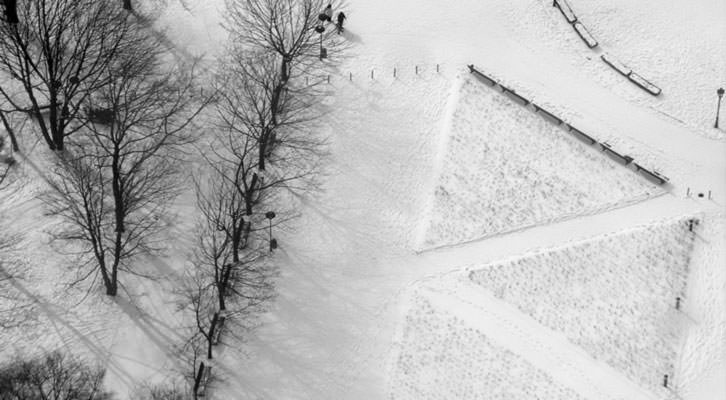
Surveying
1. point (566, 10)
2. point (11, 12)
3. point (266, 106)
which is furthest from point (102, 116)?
point (566, 10)

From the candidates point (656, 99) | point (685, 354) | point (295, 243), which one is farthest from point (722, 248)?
point (295, 243)

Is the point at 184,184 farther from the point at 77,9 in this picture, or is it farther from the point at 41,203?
the point at 77,9

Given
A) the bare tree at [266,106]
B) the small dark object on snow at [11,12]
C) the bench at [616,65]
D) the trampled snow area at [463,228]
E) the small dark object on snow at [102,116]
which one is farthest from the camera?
the bench at [616,65]

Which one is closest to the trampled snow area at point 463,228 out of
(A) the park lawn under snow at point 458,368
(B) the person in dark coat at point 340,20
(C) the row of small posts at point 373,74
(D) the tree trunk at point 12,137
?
(A) the park lawn under snow at point 458,368

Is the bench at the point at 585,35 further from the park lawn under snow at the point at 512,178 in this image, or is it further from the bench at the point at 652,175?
the bench at the point at 652,175

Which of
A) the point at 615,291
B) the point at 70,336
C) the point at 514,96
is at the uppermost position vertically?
the point at 514,96

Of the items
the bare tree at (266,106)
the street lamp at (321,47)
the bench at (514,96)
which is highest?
the street lamp at (321,47)

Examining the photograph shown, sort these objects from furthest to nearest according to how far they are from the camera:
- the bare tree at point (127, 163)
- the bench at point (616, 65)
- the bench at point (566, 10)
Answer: the bench at point (566, 10) → the bench at point (616, 65) → the bare tree at point (127, 163)

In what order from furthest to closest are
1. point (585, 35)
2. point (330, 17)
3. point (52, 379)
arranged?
point (585, 35) → point (330, 17) → point (52, 379)

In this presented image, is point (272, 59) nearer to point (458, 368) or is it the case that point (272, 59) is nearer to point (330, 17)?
point (330, 17)
